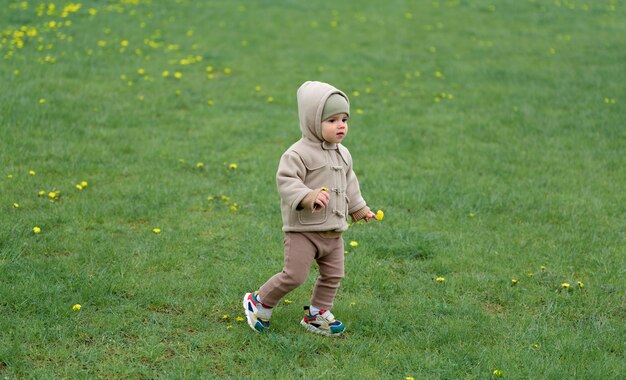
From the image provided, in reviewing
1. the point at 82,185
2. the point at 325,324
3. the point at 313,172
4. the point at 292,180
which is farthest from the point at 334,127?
the point at 82,185

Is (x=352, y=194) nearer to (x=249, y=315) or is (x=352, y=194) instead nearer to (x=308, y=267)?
(x=308, y=267)

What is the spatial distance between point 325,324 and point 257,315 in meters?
0.43

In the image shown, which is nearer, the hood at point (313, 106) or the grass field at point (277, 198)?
the hood at point (313, 106)

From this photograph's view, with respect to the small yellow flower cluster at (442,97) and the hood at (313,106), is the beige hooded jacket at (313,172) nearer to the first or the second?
the hood at (313,106)

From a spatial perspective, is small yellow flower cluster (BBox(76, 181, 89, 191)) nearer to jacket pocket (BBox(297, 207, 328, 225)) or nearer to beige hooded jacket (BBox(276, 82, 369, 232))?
beige hooded jacket (BBox(276, 82, 369, 232))

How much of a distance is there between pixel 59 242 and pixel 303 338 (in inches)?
95.9

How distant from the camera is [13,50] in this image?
12578mm

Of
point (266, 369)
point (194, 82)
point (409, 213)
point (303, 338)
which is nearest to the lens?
point (266, 369)

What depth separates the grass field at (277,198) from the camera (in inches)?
188

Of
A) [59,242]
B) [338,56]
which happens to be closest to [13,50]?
[338,56]

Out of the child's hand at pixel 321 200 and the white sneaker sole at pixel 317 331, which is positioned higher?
the child's hand at pixel 321 200

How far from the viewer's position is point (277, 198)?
24.8ft

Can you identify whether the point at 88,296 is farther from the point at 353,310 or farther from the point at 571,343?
the point at 571,343

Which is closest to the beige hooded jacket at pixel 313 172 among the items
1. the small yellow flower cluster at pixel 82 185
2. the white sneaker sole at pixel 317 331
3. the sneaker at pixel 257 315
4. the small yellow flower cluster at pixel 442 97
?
the sneaker at pixel 257 315
